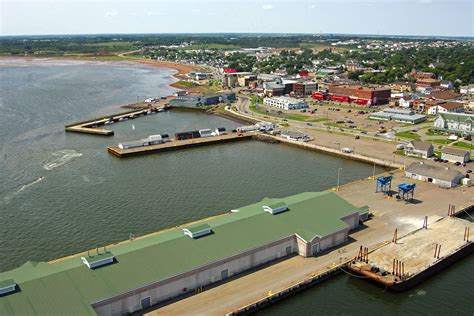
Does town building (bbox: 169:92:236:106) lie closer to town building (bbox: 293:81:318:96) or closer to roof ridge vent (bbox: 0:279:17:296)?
town building (bbox: 293:81:318:96)

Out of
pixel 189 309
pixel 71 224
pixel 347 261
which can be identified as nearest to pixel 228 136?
pixel 71 224

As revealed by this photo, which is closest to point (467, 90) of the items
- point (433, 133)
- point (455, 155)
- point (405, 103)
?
point (405, 103)

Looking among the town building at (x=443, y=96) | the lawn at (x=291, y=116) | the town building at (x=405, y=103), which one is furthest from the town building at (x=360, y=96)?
the lawn at (x=291, y=116)

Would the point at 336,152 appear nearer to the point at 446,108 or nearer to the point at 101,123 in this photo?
the point at 446,108

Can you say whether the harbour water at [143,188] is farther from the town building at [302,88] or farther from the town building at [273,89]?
the town building at [302,88]

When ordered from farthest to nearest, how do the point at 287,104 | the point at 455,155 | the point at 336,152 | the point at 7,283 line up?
the point at 287,104 < the point at 336,152 < the point at 455,155 < the point at 7,283

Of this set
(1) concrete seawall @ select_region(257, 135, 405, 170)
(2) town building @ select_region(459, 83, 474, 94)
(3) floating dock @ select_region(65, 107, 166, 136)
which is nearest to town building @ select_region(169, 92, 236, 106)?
(3) floating dock @ select_region(65, 107, 166, 136)
